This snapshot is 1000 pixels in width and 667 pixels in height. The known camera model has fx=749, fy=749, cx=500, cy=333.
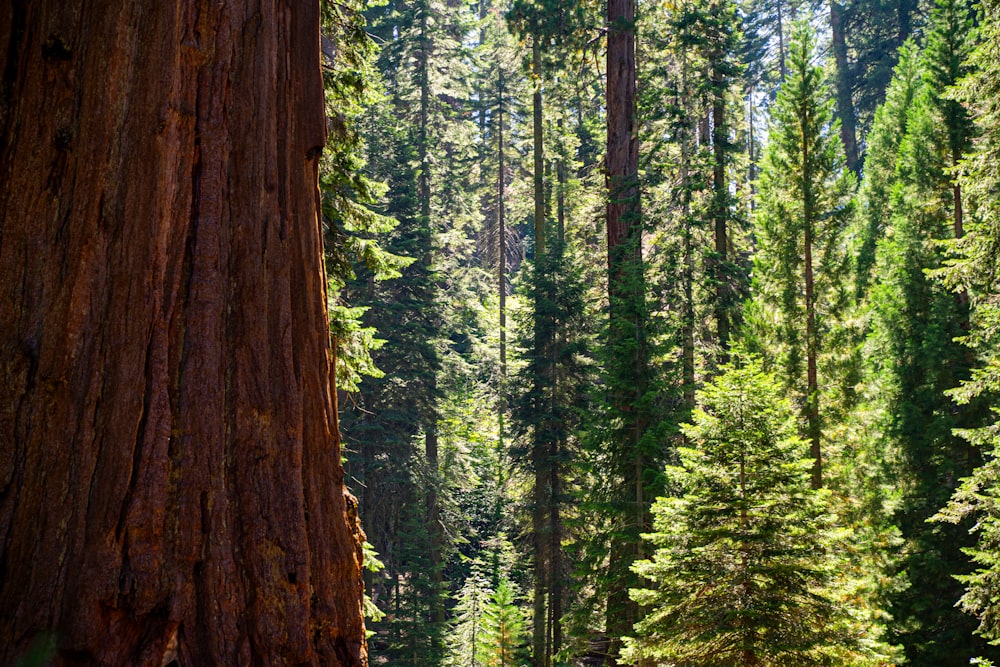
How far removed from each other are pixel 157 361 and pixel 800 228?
47.7 ft

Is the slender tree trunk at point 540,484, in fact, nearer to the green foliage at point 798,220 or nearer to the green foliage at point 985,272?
the green foliage at point 798,220

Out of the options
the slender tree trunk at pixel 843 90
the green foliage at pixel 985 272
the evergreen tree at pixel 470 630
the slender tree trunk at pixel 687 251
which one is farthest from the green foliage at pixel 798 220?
the slender tree trunk at pixel 843 90

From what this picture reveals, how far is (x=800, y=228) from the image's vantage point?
15648 millimetres

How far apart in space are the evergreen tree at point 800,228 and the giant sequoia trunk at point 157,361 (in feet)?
42.6

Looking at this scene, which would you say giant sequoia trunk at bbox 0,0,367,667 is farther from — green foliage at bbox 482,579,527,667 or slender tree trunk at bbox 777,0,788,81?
slender tree trunk at bbox 777,0,788,81

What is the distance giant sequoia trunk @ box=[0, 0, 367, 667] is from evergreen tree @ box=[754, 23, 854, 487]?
42.6 feet

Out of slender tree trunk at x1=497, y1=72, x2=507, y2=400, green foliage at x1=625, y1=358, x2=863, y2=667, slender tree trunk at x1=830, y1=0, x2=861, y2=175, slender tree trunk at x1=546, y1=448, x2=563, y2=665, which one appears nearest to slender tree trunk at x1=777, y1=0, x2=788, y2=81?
slender tree trunk at x1=830, y1=0, x2=861, y2=175

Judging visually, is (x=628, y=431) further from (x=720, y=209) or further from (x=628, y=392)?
(x=720, y=209)

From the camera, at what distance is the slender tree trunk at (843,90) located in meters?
43.2

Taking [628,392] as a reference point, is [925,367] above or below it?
above

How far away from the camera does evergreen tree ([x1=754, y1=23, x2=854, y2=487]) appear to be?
15281 mm

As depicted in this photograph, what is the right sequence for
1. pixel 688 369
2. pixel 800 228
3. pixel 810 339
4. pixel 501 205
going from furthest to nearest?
1. pixel 501 205
2. pixel 800 228
3. pixel 810 339
4. pixel 688 369

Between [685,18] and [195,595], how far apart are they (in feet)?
47.8

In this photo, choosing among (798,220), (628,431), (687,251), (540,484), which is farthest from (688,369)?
(540,484)
